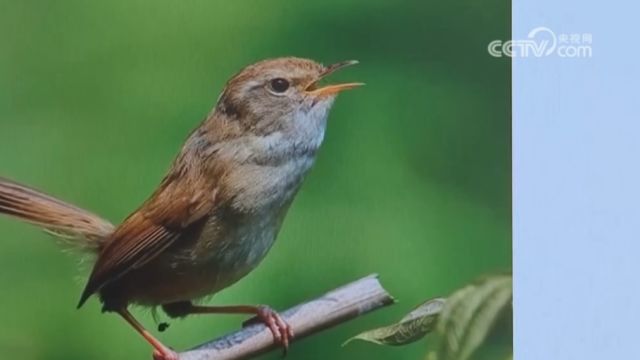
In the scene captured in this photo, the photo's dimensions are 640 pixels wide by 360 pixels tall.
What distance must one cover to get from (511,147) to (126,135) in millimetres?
807

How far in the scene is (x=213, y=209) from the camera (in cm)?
369

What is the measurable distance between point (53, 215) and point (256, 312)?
0.46 metres

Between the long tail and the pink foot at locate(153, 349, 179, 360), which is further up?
the long tail

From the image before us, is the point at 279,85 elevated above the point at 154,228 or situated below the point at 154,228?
above

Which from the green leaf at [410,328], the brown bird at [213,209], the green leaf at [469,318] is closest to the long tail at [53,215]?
the brown bird at [213,209]

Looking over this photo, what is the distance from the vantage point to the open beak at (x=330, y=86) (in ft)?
12.3

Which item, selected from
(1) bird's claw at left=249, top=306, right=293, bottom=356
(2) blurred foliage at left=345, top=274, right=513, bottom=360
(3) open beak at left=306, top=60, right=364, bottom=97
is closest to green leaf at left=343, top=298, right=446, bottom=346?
(2) blurred foliage at left=345, top=274, right=513, bottom=360

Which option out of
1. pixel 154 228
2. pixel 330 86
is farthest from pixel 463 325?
pixel 154 228

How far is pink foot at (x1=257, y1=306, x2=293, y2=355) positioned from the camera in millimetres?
3729

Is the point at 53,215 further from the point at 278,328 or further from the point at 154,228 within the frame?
the point at 278,328

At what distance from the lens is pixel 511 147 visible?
381 centimetres

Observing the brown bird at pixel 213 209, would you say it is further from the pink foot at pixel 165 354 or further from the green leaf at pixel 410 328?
the green leaf at pixel 410 328

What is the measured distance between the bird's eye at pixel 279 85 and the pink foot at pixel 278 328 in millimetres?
456

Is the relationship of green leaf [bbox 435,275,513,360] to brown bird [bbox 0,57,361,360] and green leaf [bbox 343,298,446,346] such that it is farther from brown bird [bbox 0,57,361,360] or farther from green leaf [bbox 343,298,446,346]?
brown bird [bbox 0,57,361,360]
